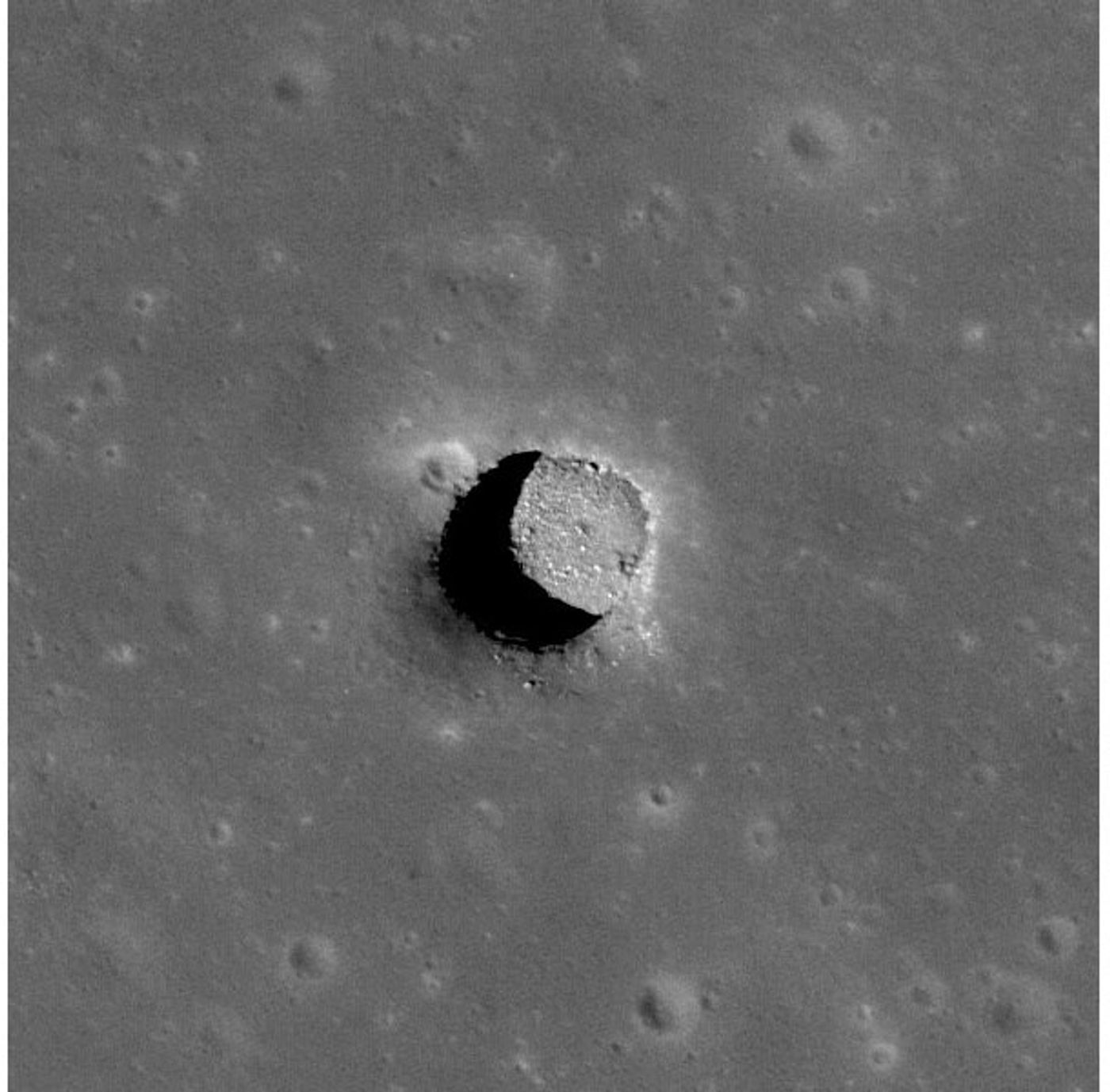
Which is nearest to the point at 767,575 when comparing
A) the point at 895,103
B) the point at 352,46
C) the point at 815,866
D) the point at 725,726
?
the point at 725,726

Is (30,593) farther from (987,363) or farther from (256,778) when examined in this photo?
(987,363)

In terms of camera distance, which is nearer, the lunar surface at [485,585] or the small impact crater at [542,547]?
the small impact crater at [542,547]

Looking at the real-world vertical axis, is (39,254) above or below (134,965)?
above

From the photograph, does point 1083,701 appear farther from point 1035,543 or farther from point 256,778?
point 256,778

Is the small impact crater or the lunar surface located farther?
the lunar surface

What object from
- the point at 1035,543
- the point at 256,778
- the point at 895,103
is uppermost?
the point at 895,103
